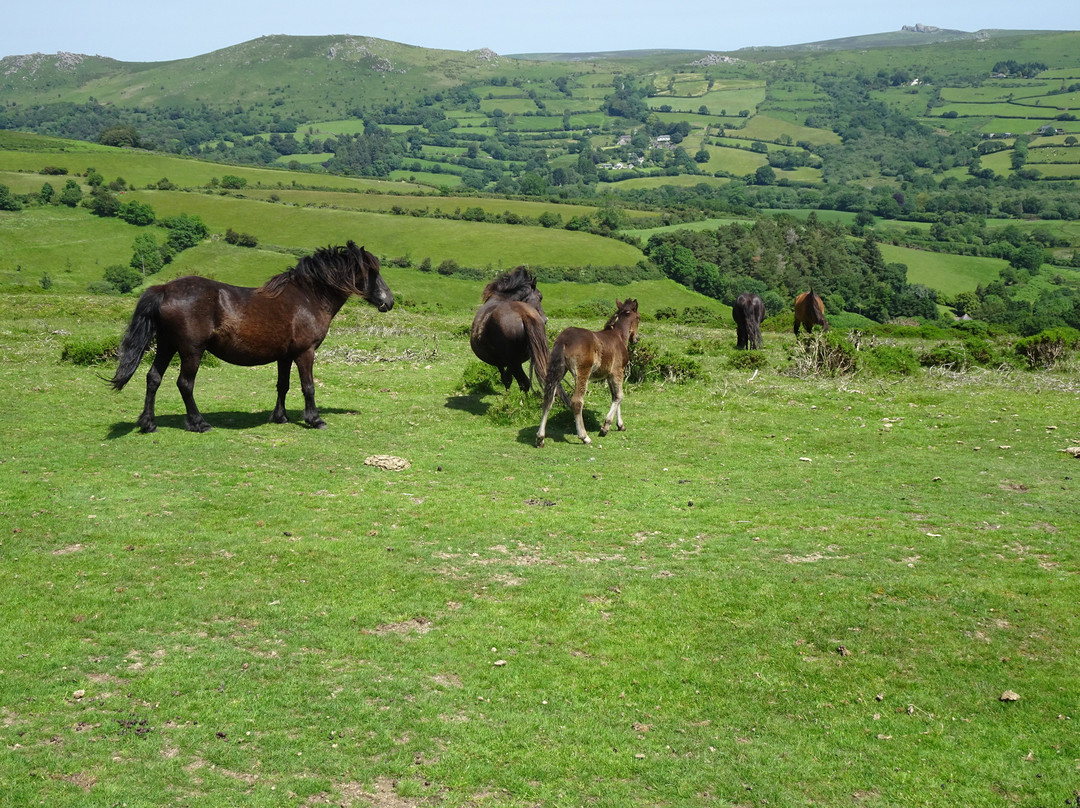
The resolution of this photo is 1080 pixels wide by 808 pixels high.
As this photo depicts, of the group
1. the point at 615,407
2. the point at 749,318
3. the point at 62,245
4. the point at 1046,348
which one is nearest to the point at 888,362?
the point at 1046,348

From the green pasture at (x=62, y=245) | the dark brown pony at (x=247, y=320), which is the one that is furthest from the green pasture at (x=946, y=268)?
the dark brown pony at (x=247, y=320)

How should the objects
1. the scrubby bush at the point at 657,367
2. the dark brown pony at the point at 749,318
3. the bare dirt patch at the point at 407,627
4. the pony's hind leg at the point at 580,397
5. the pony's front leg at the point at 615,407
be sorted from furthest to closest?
the dark brown pony at the point at 749,318
the scrubby bush at the point at 657,367
the pony's front leg at the point at 615,407
the pony's hind leg at the point at 580,397
the bare dirt patch at the point at 407,627

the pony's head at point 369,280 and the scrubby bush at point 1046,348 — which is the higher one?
the pony's head at point 369,280

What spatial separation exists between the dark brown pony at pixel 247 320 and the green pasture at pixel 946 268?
94.1 meters

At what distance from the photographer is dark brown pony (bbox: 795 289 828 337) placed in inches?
1133

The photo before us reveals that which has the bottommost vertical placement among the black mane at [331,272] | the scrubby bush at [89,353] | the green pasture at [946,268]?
the green pasture at [946,268]

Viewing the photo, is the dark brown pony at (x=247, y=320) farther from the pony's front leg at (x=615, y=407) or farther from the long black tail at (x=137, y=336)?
the pony's front leg at (x=615, y=407)

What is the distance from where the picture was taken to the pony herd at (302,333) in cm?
1343

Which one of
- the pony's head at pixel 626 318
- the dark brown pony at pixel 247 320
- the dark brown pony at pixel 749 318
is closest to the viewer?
the dark brown pony at pixel 247 320

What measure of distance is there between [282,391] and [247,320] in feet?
5.79

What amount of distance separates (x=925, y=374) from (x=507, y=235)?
84.6 m

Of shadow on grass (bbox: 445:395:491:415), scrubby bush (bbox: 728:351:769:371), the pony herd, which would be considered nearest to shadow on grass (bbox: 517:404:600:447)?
the pony herd

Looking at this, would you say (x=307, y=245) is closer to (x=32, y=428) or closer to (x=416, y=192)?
(x=416, y=192)

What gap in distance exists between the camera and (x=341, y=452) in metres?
13.7
